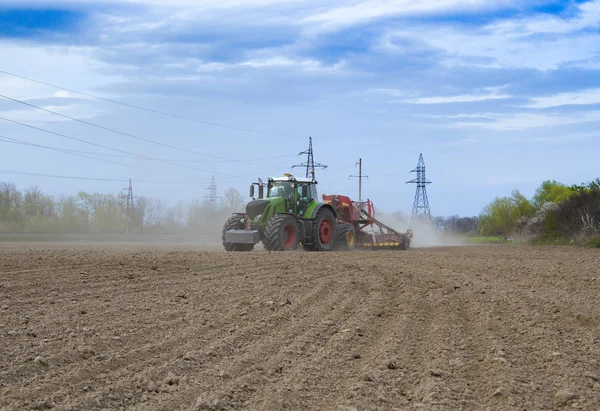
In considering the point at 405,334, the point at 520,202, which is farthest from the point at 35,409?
the point at 520,202

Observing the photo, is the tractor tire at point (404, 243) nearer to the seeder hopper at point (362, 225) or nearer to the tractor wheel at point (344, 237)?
the seeder hopper at point (362, 225)

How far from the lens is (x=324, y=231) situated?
74.8 ft

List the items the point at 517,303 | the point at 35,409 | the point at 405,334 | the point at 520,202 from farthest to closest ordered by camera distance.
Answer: the point at 520,202, the point at 517,303, the point at 405,334, the point at 35,409

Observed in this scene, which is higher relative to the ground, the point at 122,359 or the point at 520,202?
the point at 520,202

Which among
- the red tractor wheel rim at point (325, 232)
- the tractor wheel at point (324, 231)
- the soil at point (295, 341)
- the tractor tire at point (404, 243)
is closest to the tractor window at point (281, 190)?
the tractor wheel at point (324, 231)

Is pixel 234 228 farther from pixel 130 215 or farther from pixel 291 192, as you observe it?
pixel 130 215

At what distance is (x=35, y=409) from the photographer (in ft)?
16.0

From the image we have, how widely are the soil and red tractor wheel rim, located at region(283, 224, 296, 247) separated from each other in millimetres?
7726

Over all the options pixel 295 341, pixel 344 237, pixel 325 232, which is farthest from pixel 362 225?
pixel 295 341

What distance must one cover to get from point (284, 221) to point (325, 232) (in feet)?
10.2

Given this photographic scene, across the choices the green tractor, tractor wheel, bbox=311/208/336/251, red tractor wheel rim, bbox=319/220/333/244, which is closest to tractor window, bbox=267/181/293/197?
the green tractor

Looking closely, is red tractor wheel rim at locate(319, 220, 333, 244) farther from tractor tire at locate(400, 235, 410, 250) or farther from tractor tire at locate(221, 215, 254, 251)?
tractor tire at locate(400, 235, 410, 250)

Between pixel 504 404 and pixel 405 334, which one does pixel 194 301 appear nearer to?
pixel 405 334

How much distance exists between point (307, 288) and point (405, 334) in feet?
13.3
